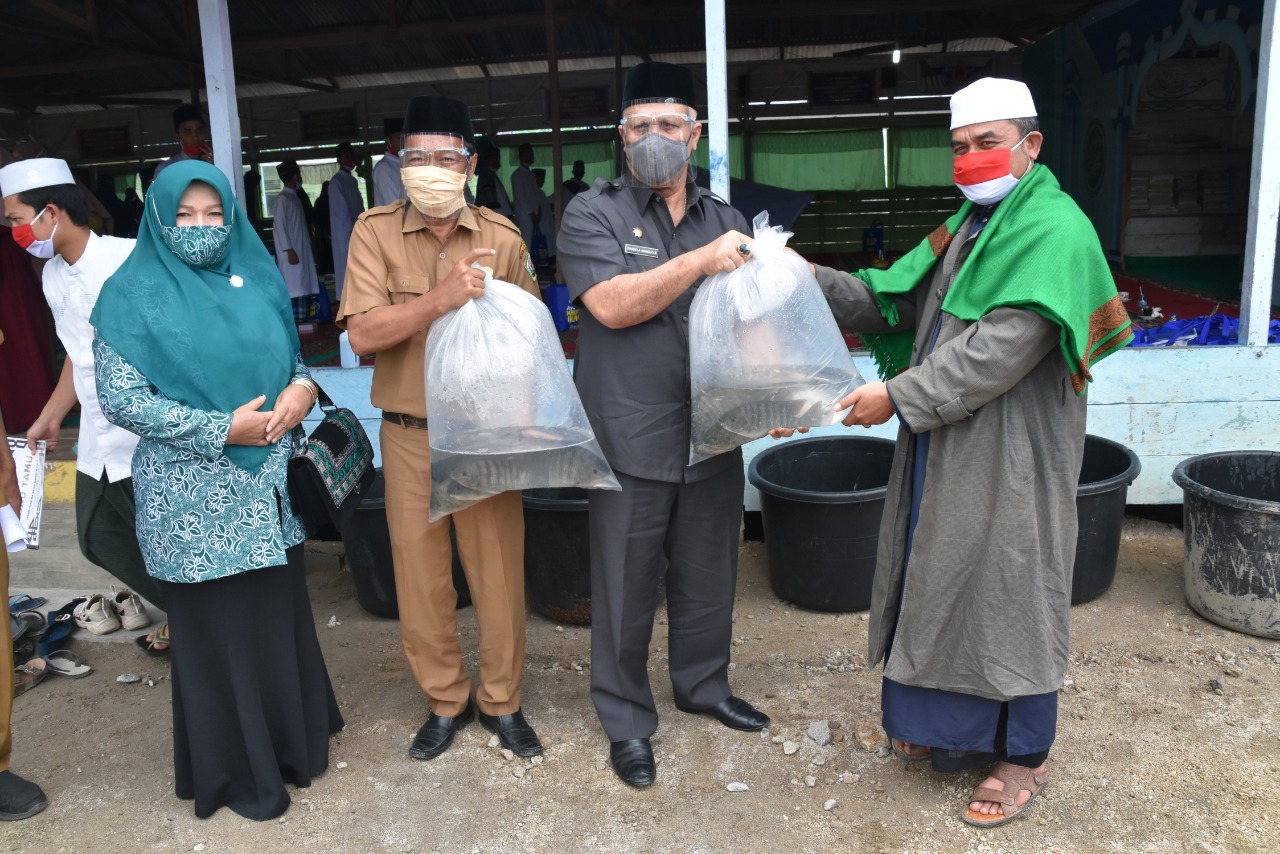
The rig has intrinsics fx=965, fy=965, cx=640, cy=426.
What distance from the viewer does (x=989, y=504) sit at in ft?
7.39

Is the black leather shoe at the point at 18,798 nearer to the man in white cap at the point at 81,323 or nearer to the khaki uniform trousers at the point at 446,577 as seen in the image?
the man in white cap at the point at 81,323

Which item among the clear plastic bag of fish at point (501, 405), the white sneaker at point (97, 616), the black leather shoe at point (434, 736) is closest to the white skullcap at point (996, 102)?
the clear plastic bag of fish at point (501, 405)

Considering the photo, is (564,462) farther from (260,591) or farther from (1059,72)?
(1059,72)

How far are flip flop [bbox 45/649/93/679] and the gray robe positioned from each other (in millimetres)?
2837

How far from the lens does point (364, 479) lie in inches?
106

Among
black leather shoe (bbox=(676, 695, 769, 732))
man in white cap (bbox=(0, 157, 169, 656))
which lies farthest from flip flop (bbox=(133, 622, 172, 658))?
black leather shoe (bbox=(676, 695, 769, 732))

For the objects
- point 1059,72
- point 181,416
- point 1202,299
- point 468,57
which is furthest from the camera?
point 468,57

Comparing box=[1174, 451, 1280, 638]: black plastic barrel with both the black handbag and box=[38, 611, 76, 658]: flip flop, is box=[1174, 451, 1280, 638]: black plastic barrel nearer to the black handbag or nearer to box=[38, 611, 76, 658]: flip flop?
the black handbag

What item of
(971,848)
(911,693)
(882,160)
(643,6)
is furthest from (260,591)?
(882,160)

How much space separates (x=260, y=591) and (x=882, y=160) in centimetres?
1313

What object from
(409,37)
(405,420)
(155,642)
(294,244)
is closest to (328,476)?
(405,420)

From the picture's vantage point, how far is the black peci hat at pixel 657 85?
2.39 metres

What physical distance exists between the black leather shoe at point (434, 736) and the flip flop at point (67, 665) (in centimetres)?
144

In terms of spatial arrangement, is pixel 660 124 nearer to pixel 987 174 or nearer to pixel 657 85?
pixel 657 85
